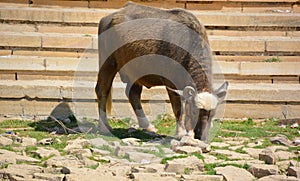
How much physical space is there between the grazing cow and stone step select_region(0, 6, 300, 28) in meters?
3.35

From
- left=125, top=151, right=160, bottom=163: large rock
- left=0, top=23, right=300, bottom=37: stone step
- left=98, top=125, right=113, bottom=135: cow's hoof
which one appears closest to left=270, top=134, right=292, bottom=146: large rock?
left=125, top=151, right=160, bottom=163: large rock

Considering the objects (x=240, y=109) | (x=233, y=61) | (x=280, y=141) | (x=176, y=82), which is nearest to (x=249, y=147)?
(x=280, y=141)

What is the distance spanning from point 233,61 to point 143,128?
10.8 feet

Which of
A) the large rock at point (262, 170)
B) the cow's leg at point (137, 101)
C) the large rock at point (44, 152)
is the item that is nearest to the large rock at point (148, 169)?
the large rock at point (262, 170)

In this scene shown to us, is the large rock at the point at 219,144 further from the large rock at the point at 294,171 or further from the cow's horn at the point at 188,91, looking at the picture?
the large rock at the point at 294,171

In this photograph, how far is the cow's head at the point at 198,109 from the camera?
8.38 meters

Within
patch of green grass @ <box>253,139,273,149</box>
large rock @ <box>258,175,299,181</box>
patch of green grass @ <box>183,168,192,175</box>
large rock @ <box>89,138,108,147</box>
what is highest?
large rock @ <box>258,175,299,181</box>

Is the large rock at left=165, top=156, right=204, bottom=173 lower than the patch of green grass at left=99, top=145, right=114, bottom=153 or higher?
higher

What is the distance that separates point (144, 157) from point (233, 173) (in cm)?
135

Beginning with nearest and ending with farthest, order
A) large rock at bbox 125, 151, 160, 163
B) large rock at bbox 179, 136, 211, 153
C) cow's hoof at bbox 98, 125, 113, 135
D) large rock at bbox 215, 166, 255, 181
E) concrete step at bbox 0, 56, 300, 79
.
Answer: large rock at bbox 215, 166, 255, 181 → large rock at bbox 125, 151, 160, 163 → large rock at bbox 179, 136, 211, 153 → cow's hoof at bbox 98, 125, 113, 135 → concrete step at bbox 0, 56, 300, 79

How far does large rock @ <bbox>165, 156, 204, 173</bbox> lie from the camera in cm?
694

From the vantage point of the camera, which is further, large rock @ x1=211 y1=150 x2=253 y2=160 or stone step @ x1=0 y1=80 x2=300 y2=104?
stone step @ x1=0 y1=80 x2=300 y2=104

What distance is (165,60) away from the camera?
29.9ft

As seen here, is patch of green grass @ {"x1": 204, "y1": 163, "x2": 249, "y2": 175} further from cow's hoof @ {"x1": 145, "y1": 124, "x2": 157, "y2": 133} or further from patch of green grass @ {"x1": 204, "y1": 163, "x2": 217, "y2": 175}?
cow's hoof @ {"x1": 145, "y1": 124, "x2": 157, "y2": 133}
